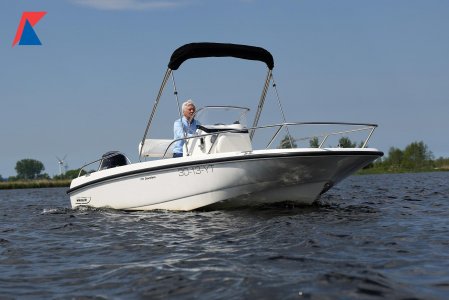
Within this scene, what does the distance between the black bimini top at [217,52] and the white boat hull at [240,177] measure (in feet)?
7.16

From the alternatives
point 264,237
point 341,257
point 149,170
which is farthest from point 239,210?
point 341,257

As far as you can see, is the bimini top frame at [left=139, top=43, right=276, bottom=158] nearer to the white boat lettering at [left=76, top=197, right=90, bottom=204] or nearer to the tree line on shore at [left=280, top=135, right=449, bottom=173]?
the white boat lettering at [left=76, top=197, right=90, bottom=204]

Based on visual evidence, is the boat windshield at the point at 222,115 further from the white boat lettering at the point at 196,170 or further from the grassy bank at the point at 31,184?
the grassy bank at the point at 31,184

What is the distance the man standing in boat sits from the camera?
1084 cm

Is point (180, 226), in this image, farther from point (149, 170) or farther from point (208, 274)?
point (208, 274)

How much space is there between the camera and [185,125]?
429 inches

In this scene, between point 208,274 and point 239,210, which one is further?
point 239,210

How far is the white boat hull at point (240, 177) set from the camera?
9.04m

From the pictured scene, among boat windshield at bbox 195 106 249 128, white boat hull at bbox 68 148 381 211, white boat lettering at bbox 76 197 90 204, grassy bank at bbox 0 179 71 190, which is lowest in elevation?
grassy bank at bbox 0 179 71 190

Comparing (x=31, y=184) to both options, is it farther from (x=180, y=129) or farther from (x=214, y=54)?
(x=214, y=54)

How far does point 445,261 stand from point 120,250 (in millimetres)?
3576

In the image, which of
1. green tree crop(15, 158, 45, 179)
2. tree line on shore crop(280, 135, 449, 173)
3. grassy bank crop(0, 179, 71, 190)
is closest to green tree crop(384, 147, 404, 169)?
tree line on shore crop(280, 135, 449, 173)

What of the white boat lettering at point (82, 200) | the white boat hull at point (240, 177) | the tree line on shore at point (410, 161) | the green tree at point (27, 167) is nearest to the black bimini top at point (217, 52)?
the white boat hull at point (240, 177)

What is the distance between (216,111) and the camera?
1092 cm
